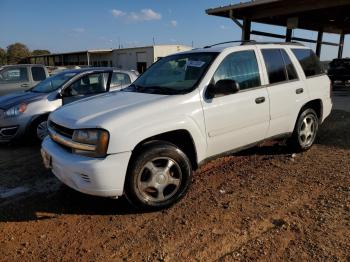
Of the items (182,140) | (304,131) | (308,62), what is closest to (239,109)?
(182,140)

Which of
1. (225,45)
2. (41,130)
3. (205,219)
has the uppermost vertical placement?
(225,45)

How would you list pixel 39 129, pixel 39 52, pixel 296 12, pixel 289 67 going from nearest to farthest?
pixel 289 67, pixel 39 129, pixel 296 12, pixel 39 52

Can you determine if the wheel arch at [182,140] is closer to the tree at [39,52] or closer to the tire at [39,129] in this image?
the tire at [39,129]

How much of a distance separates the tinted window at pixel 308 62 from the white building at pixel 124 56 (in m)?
26.7

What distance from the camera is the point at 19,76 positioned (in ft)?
32.8

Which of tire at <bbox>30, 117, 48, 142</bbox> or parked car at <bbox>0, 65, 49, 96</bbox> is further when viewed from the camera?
parked car at <bbox>0, 65, 49, 96</bbox>

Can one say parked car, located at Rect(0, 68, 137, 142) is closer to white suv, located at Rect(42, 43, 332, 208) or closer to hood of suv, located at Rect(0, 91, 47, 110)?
hood of suv, located at Rect(0, 91, 47, 110)

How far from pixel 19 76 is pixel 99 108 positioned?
743 centimetres

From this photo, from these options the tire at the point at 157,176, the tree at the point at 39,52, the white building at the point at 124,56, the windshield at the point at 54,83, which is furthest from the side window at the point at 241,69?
the tree at the point at 39,52

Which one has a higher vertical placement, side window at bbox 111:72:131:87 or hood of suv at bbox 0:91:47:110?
side window at bbox 111:72:131:87

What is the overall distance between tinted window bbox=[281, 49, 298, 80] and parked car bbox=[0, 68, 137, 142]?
148 inches

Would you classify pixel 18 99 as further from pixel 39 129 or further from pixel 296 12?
pixel 296 12

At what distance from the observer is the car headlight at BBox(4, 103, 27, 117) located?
21.2 feet

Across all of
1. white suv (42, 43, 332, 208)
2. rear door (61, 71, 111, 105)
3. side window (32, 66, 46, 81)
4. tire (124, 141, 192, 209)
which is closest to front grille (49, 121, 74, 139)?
white suv (42, 43, 332, 208)
